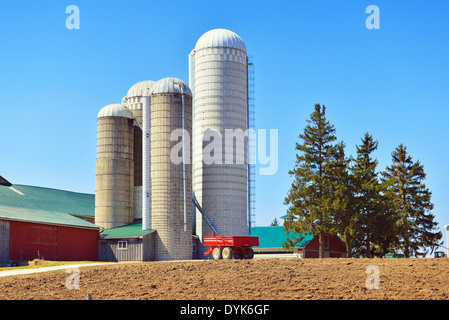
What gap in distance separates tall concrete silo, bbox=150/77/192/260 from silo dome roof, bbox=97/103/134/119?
17.4 feet

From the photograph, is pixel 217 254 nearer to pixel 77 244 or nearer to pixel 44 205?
pixel 77 244

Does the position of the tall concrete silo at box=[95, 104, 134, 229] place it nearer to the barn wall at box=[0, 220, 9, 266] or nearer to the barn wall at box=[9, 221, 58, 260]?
the barn wall at box=[9, 221, 58, 260]

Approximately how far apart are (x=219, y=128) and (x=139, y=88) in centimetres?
1266

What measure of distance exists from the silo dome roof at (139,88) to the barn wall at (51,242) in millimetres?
17611

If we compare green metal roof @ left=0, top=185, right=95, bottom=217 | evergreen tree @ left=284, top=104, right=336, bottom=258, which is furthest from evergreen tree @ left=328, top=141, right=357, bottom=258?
green metal roof @ left=0, top=185, right=95, bottom=217

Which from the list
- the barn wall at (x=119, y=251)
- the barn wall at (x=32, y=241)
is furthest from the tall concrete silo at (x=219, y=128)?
the barn wall at (x=32, y=241)

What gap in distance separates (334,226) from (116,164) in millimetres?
23264

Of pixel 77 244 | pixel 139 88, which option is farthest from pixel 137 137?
pixel 77 244

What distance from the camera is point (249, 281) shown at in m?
29.6

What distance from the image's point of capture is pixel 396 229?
56125 mm

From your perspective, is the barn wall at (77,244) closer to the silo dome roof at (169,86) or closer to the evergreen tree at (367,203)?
the silo dome roof at (169,86)

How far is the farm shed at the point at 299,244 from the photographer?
59406mm

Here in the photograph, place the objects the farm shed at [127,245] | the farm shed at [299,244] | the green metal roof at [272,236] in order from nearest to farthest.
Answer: the farm shed at [127,245], the farm shed at [299,244], the green metal roof at [272,236]
